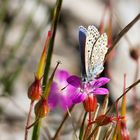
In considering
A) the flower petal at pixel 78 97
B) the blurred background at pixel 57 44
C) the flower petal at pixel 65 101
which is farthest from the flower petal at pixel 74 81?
the blurred background at pixel 57 44

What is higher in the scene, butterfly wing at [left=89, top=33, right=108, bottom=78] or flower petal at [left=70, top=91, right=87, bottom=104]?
butterfly wing at [left=89, top=33, right=108, bottom=78]

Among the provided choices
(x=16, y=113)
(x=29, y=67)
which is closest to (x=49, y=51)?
(x=16, y=113)

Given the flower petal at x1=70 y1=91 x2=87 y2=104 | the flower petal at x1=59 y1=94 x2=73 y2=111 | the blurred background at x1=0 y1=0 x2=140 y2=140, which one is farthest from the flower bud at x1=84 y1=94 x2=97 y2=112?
the blurred background at x1=0 y1=0 x2=140 y2=140

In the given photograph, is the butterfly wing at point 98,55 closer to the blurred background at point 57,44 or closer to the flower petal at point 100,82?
the flower petal at point 100,82

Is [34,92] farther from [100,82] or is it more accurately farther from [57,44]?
[57,44]

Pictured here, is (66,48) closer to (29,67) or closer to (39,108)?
(29,67)

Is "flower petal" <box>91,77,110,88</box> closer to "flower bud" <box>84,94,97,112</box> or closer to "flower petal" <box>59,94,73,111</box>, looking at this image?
"flower bud" <box>84,94,97,112</box>

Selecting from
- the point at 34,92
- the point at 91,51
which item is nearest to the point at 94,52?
the point at 91,51

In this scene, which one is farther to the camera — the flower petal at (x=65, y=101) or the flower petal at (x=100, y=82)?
the flower petal at (x=65, y=101)
